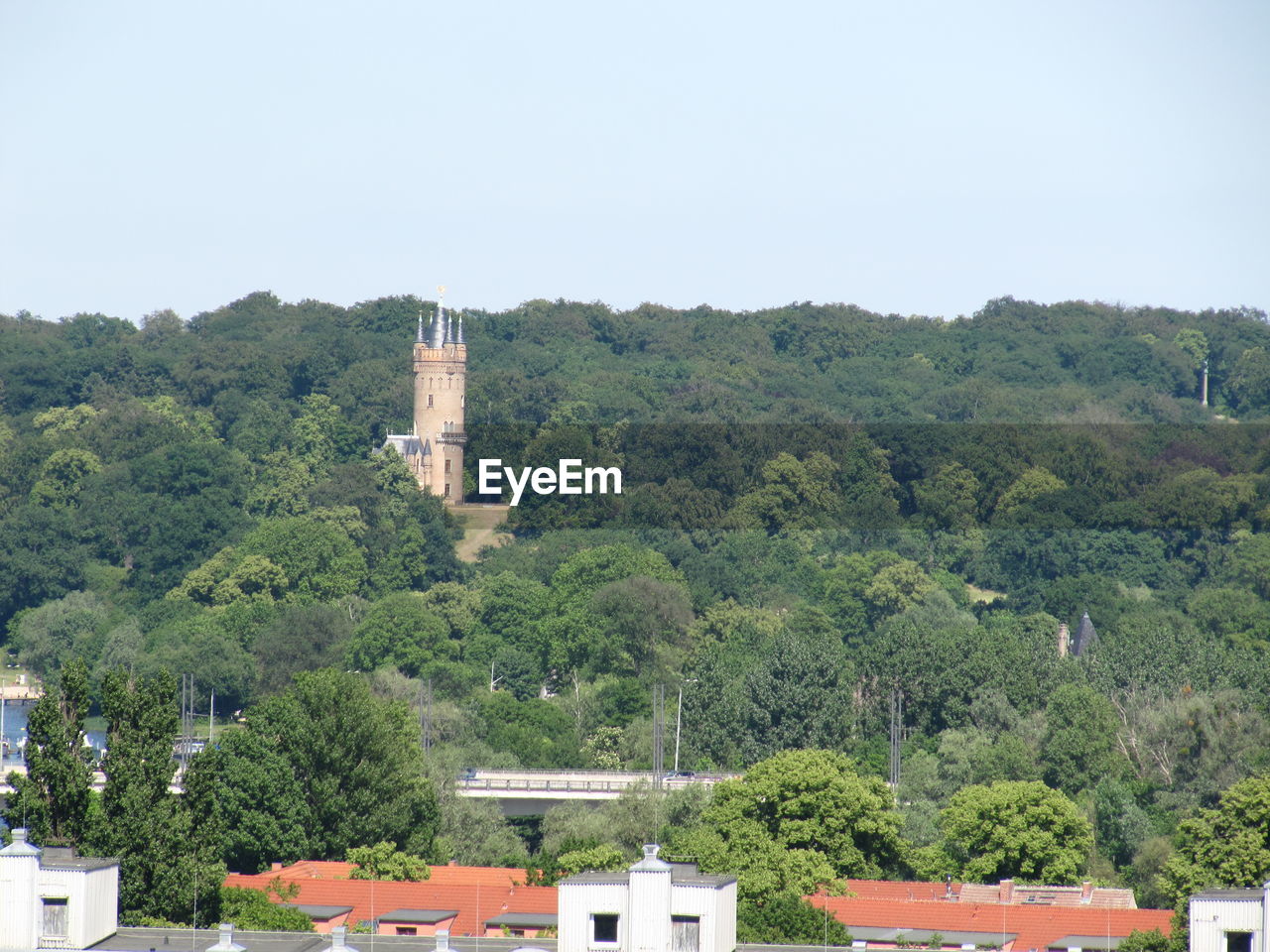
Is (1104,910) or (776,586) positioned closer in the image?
(1104,910)

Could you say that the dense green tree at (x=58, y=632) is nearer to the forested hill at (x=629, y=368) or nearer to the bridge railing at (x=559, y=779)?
the forested hill at (x=629, y=368)

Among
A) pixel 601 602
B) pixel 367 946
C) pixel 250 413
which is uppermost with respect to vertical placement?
pixel 250 413

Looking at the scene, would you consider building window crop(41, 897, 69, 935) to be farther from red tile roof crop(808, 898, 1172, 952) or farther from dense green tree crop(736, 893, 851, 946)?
red tile roof crop(808, 898, 1172, 952)

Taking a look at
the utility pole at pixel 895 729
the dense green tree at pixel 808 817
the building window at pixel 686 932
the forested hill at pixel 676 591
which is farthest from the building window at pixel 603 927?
the utility pole at pixel 895 729

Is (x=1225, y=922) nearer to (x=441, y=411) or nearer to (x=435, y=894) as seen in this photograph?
(x=435, y=894)

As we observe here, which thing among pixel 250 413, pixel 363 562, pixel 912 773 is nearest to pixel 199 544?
pixel 363 562

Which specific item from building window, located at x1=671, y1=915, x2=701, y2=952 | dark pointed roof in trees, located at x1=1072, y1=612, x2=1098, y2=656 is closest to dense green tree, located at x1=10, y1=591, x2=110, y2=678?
dark pointed roof in trees, located at x1=1072, y1=612, x2=1098, y2=656

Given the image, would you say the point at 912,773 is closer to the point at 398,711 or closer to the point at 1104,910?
the point at 398,711
